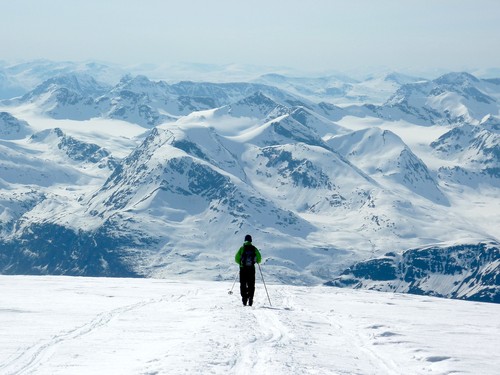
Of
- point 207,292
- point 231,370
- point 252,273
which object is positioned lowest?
point 207,292

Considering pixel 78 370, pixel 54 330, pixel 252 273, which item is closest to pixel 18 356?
pixel 78 370

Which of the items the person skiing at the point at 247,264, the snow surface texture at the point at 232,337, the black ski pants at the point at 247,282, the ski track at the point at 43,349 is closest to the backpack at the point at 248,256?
the person skiing at the point at 247,264

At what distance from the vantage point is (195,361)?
22.0 m

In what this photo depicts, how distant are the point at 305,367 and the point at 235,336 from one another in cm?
482

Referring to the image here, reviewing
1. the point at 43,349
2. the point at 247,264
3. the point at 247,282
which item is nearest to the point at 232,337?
the point at 43,349

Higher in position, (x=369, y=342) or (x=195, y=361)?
(x=195, y=361)

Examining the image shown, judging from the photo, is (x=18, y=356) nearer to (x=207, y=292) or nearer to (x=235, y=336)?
(x=235, y=336)

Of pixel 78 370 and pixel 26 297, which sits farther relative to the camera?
pixel 26 297

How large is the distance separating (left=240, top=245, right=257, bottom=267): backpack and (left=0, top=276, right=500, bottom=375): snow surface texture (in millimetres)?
2311

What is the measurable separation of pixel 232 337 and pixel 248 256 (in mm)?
12489

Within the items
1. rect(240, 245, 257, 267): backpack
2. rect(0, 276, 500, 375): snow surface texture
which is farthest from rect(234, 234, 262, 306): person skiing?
rect(0, 276, 500, 375): snow surface texture

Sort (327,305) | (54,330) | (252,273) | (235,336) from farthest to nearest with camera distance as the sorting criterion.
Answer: (327,305), (252,273), (54,330), (235,336)

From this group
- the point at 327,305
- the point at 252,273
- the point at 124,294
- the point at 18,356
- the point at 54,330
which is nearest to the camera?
the point at 18,356

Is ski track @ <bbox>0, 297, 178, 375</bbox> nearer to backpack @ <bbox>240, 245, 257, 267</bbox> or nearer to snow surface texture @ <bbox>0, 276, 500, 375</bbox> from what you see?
snow surface texture @ <bbox>0, 276, 500, 375</bbox>
